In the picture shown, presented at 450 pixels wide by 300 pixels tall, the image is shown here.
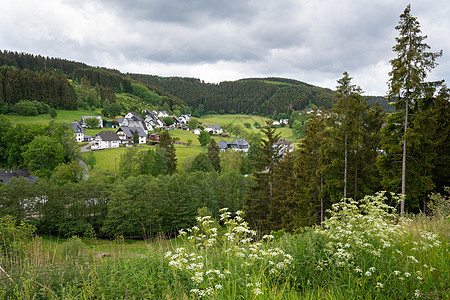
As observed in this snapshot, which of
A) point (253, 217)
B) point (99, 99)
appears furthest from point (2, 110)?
point (253, 217)

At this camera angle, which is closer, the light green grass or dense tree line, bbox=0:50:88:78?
the light green grass

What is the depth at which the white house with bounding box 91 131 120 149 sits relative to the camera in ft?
236

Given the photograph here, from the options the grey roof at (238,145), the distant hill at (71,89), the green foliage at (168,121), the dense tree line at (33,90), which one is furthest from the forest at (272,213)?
the green foliage at (168,121)

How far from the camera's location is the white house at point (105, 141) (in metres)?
72.0

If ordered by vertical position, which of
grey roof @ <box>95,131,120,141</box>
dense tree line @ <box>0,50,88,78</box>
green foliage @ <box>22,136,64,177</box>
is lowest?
green foliage @ <box>22,136,64,177</box>

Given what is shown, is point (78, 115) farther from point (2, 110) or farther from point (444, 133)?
point (444, 133)

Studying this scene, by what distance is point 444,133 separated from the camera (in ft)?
55.6

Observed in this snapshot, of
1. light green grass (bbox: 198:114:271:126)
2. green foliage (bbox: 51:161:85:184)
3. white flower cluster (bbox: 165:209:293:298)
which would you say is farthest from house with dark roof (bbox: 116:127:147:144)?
white flower cluster (bbox: 165:209:293:298)

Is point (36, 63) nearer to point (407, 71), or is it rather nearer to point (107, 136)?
point (107, 136)

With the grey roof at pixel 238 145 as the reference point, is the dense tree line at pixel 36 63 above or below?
above

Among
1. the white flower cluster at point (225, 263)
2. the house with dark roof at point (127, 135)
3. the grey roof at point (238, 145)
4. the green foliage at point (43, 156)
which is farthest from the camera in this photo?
the grey roof at point (238, 145)

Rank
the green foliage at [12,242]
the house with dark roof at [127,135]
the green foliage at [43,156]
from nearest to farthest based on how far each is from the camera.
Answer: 1. the green foliage at [12,242]
2. the green foliage at [43,156]
3. the house with dark roof at [127,135]

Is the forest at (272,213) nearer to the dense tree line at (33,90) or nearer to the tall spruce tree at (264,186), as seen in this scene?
the tall spruce tree at (264,186)

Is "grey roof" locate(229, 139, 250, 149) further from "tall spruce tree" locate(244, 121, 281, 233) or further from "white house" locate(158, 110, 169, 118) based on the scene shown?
"tall spruce tree" locate(244, 121, 281, 233)
